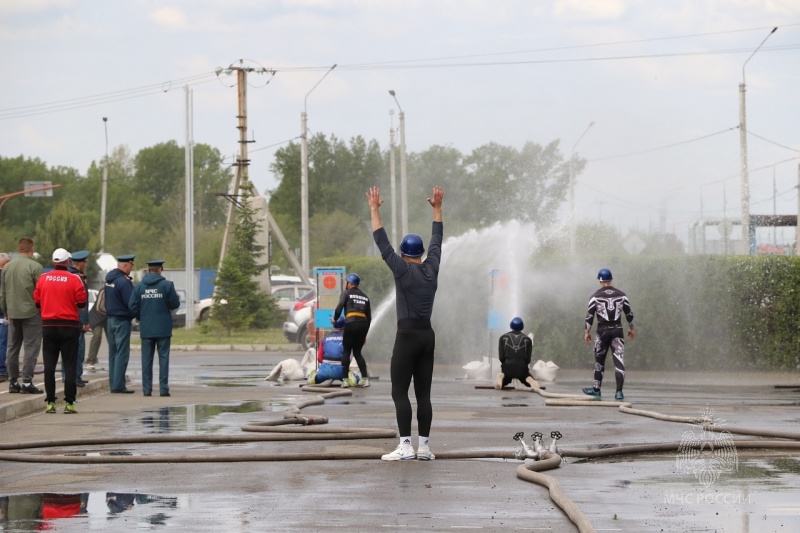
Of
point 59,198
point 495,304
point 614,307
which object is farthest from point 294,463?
point 59,198

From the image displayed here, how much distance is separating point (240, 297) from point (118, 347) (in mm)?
23355

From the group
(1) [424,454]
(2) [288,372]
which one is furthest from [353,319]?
(1) [424,454]

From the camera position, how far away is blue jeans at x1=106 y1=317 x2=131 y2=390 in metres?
19.1

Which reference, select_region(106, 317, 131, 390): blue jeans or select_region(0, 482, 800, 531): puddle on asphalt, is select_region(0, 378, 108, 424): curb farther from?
select_region(0, 482, 800, 531): puddle on asphalt

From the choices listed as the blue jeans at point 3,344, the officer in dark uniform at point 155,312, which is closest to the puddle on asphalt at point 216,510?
the officer in dark uniform at point 155,312

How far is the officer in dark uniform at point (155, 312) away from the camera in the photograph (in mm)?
18453

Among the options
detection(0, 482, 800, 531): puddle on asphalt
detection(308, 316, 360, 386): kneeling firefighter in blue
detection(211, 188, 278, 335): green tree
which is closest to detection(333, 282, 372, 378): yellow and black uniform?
detection(308, 316, 360, 386): kneeling firefighter in blue

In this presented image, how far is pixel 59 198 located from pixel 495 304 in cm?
9740

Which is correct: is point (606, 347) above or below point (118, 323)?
below

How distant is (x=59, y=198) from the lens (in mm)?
116188

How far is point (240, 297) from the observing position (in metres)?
42.4

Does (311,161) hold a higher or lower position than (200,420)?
higher

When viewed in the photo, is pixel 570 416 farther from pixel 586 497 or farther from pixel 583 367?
pixel 583 367

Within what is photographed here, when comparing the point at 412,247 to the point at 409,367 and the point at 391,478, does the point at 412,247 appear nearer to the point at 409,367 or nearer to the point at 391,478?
the point at 409,367
